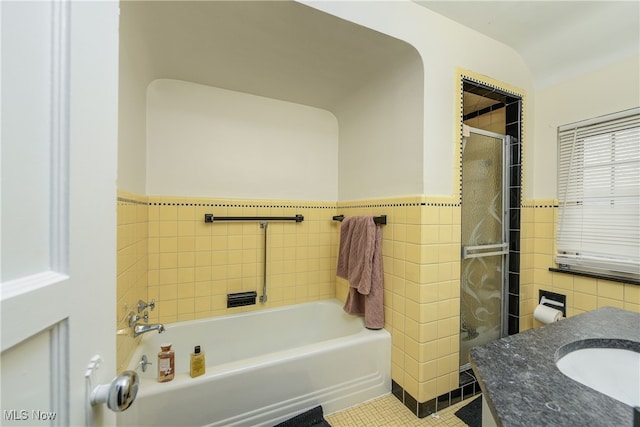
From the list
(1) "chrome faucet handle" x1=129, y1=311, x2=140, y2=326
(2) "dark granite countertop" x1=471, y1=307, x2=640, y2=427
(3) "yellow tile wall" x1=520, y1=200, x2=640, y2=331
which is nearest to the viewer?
(2) "dark granite countertop" x1=471, y1=307, x2=640, y2=427

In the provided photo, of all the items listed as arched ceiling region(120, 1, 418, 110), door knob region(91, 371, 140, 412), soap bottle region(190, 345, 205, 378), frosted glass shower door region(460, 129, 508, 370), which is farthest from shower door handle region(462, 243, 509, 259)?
door knob region(91, 371, 140, 412)

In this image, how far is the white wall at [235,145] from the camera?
1.82 meters

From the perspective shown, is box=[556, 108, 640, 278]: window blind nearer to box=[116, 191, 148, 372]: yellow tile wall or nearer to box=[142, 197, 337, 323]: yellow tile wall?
box=[142, 197, 337, 323]: yellow tile wall

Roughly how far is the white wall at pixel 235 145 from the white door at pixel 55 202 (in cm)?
151

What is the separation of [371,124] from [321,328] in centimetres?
172

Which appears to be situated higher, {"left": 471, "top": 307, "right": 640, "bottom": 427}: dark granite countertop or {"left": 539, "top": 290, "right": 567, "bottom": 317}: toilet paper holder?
{"left": 471, "top": 307, "right": 640, "bottom": 427}: dark granite countertop

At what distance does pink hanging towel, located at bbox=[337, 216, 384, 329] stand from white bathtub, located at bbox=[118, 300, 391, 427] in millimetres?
107

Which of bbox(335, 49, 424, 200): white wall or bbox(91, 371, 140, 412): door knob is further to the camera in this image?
bbox(335, 49, 424, 200): white wall

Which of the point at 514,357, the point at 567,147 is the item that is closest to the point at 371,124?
the point at 567,147

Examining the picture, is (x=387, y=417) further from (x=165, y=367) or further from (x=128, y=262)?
(x=128, y=262)

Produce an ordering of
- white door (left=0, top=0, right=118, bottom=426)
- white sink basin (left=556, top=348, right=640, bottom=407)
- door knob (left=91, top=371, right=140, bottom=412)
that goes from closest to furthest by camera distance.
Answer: white door (left=0, top=0, right=118, bottom=426)
door knob (left=91, top=371, right=140, bottom=412)
white sink basin (left=556, top=348, right=640, bottom=407)

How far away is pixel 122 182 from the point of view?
4.18 ft

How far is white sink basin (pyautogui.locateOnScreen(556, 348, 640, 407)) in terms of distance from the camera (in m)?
0.79

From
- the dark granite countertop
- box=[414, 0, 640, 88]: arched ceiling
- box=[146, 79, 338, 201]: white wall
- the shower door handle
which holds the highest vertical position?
box=[414, 0, 640, 88]: arched ceiling
